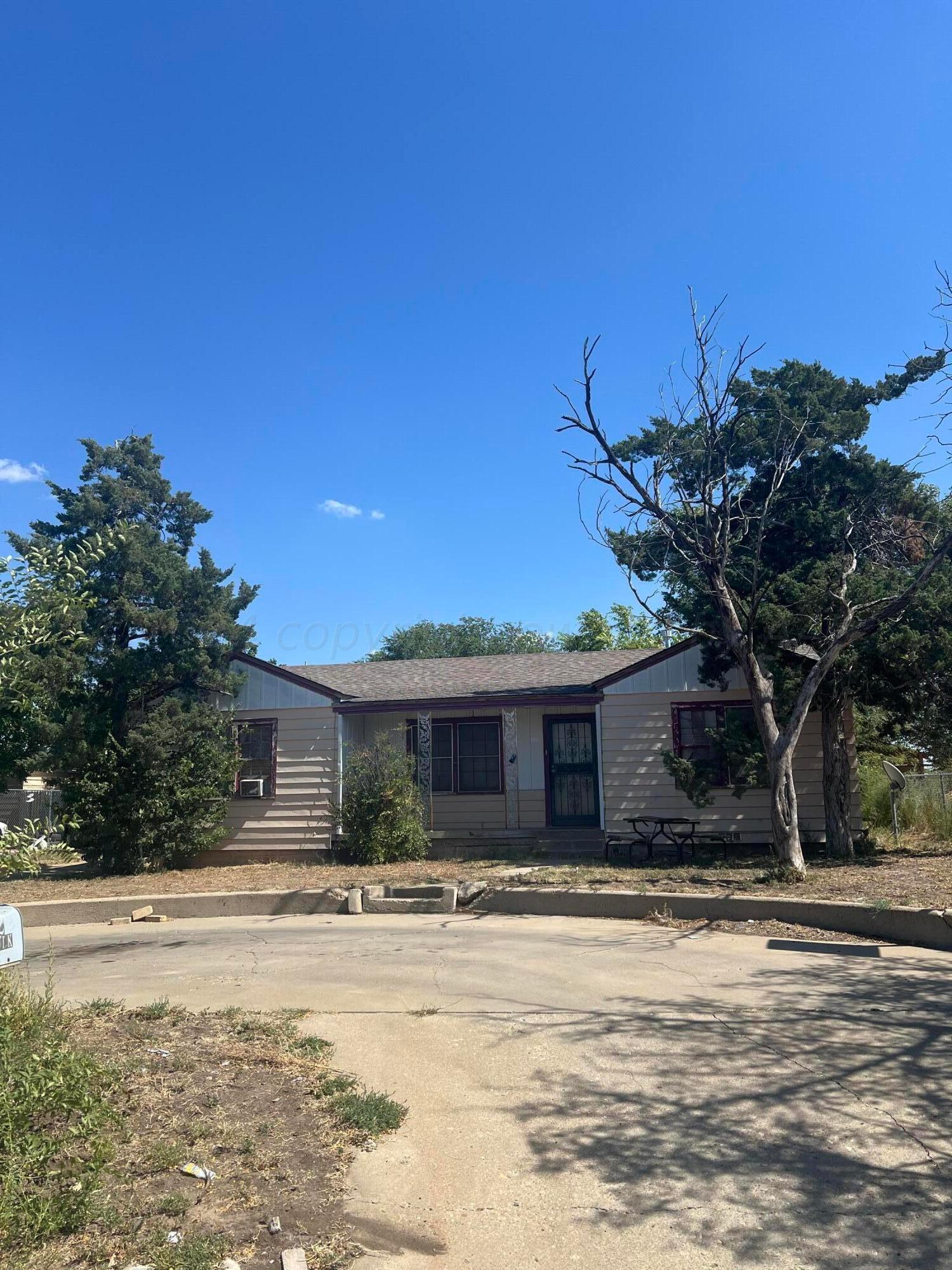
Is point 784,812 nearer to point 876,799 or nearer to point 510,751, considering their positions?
point 510,751

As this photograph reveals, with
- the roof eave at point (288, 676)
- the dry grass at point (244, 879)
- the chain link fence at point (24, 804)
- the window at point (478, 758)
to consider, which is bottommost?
the dry grass at point (244, 879)

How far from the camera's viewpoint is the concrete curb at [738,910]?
855 cm

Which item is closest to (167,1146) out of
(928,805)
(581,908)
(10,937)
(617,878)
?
(10,937)

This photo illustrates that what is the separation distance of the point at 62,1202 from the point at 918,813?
15923 mm

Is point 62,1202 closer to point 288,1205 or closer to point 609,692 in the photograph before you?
point 288,1205

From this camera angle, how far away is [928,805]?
52.8ft

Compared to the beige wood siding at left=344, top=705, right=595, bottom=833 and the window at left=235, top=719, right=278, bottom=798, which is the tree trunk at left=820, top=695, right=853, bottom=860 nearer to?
the beige wood siding at left=344, top=705, right=595, bottom=833

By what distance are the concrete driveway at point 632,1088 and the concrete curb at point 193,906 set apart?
292cm

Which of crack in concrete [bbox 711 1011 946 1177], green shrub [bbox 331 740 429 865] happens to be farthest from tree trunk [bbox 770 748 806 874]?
green shrub [bbox 331 740 429 865]

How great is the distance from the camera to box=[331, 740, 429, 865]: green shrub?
47.1ft

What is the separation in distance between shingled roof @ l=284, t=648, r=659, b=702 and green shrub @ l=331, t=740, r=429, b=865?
1.69m

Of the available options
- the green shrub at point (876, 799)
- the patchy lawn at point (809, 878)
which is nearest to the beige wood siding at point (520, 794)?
the patchy lawn at point (809, 878)

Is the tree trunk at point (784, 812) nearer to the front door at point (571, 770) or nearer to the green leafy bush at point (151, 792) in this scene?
the front door at point (571, 770)

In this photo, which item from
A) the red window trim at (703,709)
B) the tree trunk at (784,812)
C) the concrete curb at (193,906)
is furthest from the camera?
the red window trim at (703,709)
